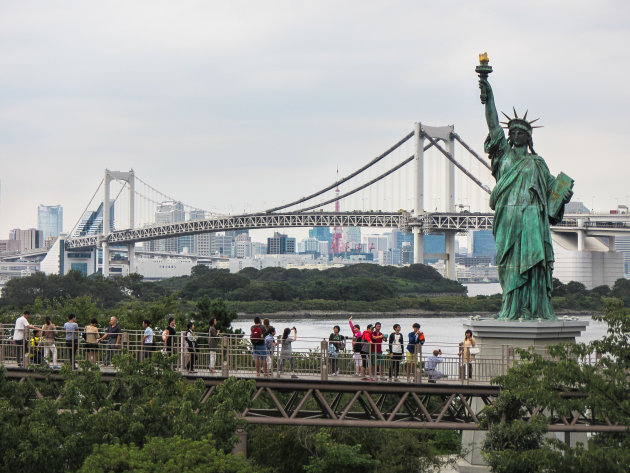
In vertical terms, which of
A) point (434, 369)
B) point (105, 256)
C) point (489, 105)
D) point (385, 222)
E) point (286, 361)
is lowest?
point (434, 369)

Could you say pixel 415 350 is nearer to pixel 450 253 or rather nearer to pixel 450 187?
pixel 450 187

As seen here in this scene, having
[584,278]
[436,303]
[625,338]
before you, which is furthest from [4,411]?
[584,278]

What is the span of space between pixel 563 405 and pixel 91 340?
8498mm

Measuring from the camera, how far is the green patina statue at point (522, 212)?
2062cm

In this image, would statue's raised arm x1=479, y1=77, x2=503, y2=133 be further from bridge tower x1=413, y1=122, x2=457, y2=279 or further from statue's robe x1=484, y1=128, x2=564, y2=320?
bridge tower x1=413, y1=122, x2=457, y2=279

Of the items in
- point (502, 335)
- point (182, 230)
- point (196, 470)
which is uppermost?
point (182, 230)

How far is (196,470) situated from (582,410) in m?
5.63

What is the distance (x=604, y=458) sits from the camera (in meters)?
14.8

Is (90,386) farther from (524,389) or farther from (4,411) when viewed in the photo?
(524,389)

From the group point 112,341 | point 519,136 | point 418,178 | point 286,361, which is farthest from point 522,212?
point 418,178

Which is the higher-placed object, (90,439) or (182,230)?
(182,230)

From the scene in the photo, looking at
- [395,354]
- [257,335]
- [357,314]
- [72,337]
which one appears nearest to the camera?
[395,354]

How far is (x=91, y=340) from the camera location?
20.0 meters

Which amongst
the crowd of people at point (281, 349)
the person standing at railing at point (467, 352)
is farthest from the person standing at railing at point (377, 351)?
the person standing at railing at point (467, 352)
